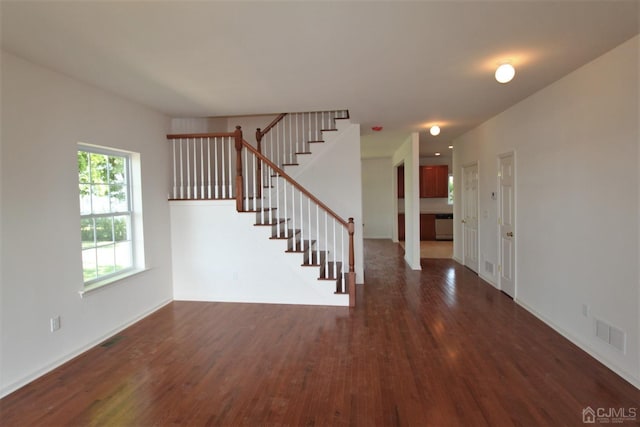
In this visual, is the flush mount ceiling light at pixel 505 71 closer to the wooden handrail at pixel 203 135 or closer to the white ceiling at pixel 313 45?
the white ceiling at pixel 313 45

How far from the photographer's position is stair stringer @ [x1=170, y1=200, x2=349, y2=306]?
4.59m

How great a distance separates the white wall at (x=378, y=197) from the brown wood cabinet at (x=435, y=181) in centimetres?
107

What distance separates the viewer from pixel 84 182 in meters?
3.48

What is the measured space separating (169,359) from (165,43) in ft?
8.96

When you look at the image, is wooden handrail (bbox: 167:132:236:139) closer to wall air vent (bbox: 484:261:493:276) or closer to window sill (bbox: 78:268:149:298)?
window sill (bbox: 78:268:149:298)

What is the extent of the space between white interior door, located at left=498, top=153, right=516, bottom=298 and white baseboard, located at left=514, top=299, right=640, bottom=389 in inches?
22.4

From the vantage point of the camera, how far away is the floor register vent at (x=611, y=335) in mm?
2670

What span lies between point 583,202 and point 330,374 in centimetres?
284

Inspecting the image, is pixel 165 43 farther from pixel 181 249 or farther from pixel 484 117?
pixel 484 117

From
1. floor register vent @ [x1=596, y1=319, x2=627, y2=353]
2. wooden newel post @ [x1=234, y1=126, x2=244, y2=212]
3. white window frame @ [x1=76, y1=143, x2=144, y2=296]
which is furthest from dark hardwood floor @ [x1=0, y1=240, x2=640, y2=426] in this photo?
wooden newel post @ [x1=234, y1=126, x2=244, y2=212]

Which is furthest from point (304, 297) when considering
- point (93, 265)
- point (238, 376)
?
point (93, 265)

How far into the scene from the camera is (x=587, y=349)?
10.0 ft

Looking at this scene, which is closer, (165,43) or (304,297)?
(165,43)

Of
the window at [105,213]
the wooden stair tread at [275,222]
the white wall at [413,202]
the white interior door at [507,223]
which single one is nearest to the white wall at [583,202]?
the white interior door at [507,223]
